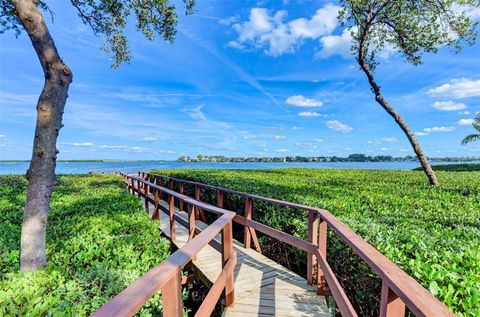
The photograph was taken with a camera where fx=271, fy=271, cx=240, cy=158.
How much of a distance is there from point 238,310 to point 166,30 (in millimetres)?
7241

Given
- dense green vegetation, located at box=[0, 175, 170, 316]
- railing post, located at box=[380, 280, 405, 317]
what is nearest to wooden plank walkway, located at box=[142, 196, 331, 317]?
dense green vegetation, located at box=[0, 175, 170, 316]

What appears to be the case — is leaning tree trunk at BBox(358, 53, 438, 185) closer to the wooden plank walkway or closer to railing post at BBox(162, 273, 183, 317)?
the wooden plank walkway

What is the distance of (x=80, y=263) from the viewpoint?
2920mm

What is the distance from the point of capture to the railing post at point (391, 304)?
124cm

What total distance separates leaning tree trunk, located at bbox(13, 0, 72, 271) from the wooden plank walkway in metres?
2.21

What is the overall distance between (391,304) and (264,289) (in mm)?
2780

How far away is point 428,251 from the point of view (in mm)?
2689

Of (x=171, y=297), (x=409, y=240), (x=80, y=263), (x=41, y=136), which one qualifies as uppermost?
(x=41, y=136)

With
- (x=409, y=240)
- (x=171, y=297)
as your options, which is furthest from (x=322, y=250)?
(x=171, y=297)

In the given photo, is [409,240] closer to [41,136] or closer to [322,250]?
[322,250]

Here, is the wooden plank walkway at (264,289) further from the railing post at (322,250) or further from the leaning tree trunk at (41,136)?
the leaning tree trunk at (41,136)

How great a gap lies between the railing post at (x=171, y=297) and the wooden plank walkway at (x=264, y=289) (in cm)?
197

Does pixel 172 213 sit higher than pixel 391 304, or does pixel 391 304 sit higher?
pixel 391 304

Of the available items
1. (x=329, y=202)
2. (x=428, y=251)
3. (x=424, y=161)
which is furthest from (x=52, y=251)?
(x=424, y=161)
